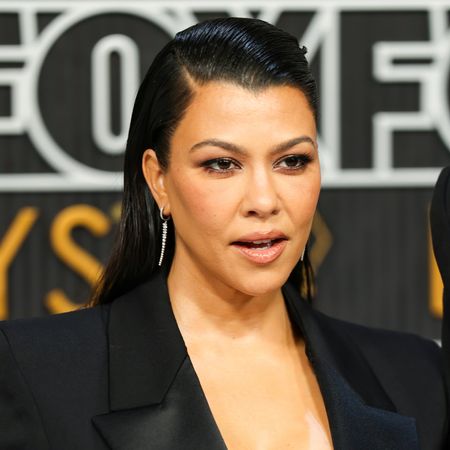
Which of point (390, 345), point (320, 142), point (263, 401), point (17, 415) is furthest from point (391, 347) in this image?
point (320, 142)

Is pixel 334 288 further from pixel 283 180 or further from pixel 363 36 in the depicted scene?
pixel 283 180

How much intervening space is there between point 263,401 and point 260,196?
1.08 ft

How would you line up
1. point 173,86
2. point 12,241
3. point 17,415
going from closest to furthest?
point 17,415 → point 173,86 → point 12,241

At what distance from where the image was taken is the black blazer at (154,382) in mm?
1504

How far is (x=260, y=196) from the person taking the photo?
1.53 metres

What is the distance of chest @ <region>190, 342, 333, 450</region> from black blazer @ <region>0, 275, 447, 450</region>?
23 mm

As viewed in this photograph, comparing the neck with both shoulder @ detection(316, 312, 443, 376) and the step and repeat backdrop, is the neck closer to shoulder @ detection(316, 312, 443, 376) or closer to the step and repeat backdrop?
shoulder @ detection(316, 312, 443, 376)

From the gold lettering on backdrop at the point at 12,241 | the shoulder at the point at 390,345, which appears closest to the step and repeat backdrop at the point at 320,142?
the gold lettering on backdrop at the point at 12,241

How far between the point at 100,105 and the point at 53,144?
192mm

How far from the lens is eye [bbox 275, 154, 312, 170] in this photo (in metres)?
1.57

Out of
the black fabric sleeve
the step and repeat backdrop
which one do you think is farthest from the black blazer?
the step and repeat backdrop

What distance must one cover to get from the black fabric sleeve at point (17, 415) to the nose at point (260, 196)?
38cm

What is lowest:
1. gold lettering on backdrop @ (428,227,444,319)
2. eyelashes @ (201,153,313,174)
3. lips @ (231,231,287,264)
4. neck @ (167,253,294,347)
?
gold lettering on backdrop @ (428,227,444,319)

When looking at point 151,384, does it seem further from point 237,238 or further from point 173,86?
point 173,86
